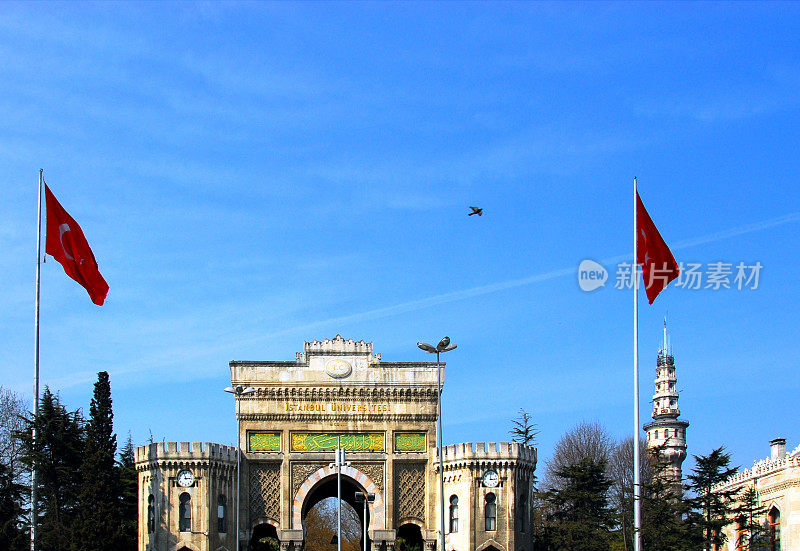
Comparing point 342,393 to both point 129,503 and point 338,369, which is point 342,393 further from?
point 129,503

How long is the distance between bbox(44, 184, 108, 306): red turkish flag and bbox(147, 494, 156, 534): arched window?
18.3 metres

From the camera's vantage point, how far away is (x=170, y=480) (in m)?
56.4

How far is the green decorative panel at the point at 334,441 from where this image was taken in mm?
60312

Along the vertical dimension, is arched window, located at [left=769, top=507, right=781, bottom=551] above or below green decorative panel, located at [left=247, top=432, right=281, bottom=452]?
below

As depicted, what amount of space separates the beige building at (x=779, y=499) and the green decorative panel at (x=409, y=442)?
1728cm

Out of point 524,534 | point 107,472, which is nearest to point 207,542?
point 107,472

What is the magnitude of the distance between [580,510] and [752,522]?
365 inches

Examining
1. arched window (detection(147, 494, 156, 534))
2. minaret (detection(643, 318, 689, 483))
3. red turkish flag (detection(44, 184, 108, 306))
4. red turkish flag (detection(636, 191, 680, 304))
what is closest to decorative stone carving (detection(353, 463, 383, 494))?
arched window (detection(147, 494, 156, 534))

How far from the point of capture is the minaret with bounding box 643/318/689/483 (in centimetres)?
13188

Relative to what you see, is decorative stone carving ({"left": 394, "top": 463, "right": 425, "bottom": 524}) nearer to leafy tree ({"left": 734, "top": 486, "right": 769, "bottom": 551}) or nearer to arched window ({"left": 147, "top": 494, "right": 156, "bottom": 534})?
arched window ({"left": 147, "top": 494, "right": 156, "bottom": 534})

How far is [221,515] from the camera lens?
5709cm

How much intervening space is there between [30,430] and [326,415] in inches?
636

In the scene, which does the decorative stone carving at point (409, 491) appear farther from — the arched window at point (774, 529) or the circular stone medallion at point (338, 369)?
the arched window at point (774, 529)

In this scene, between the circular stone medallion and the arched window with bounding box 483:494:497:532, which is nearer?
the arched window with bounding box 483:494:497:532
